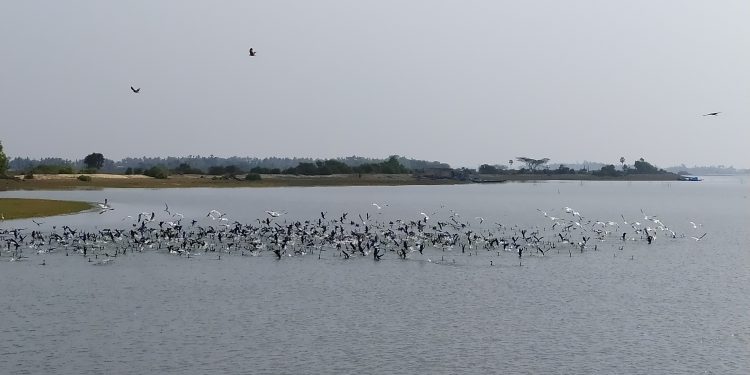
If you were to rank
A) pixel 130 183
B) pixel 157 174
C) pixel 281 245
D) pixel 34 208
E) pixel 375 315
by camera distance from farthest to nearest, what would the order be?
1. pixel 157 174
2. pixel 130 183
3. pixel 34 208
4. pixel 281 245
5. pixel 375 315

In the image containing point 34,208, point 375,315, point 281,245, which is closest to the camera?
point 375,315

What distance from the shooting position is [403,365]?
2297 cm

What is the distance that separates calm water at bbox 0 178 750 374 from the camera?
2339cm

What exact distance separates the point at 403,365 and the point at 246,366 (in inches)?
157

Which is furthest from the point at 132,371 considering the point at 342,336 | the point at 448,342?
the point at 448,342

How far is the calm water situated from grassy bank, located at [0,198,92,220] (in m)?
30.6

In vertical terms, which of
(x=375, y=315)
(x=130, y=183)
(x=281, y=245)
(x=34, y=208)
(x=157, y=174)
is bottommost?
(x=375, y=315)

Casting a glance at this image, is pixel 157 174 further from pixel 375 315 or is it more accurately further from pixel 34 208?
pixel 375 315

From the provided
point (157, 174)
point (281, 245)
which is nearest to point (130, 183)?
point (157, 174)

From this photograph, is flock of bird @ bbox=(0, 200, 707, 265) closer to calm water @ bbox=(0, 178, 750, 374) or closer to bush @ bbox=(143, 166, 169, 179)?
calm water @ bbox=(0, 178, 750, 374)

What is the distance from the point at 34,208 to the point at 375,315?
183ft

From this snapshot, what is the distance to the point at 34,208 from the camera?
7681 centimetres

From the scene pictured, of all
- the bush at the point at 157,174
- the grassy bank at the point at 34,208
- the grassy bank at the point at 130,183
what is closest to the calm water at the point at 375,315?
the grassy bank at the point at 34,208

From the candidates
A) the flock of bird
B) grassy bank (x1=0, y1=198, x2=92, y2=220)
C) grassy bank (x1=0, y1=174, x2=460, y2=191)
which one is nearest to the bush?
grassy bank (x1=0, y1=174, x2=460, y2=191)
